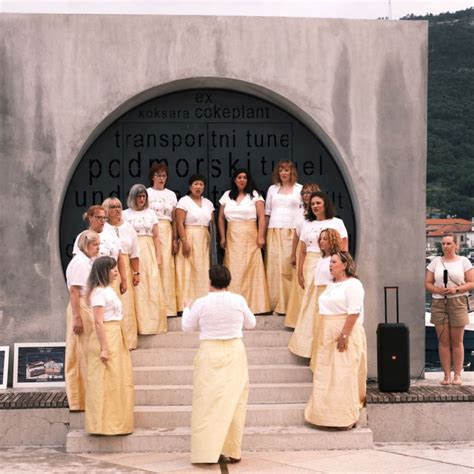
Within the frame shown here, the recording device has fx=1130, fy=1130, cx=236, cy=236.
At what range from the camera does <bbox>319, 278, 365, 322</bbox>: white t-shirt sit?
9.13 meters

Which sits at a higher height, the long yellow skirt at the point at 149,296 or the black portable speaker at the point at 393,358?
the long yellow skirt at the point at 149,296

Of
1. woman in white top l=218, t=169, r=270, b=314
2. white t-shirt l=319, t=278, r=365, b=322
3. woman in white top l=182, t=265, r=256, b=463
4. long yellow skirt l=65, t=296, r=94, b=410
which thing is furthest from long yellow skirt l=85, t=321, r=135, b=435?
woman in white top l=218, t=169, r=270, b=314

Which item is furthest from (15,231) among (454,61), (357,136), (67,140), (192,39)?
(454,61)

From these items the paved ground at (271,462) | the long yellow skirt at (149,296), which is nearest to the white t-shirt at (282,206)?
the long yellow skirt at (149,296)

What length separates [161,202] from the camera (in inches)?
429

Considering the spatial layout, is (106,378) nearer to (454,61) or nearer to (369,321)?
(369,321)

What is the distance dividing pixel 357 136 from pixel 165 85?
1.99m

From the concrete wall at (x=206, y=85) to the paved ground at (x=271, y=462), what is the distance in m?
2.10

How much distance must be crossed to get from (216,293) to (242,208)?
2.78 metres

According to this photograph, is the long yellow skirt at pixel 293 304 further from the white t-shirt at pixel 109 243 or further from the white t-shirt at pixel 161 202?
the white t-shirt at pixel 109 243

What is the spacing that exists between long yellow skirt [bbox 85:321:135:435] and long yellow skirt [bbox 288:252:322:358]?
1919 mm

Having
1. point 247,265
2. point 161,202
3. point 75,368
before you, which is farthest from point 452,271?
point 75,368

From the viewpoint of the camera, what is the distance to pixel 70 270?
365 inches

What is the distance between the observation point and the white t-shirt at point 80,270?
9195mm
